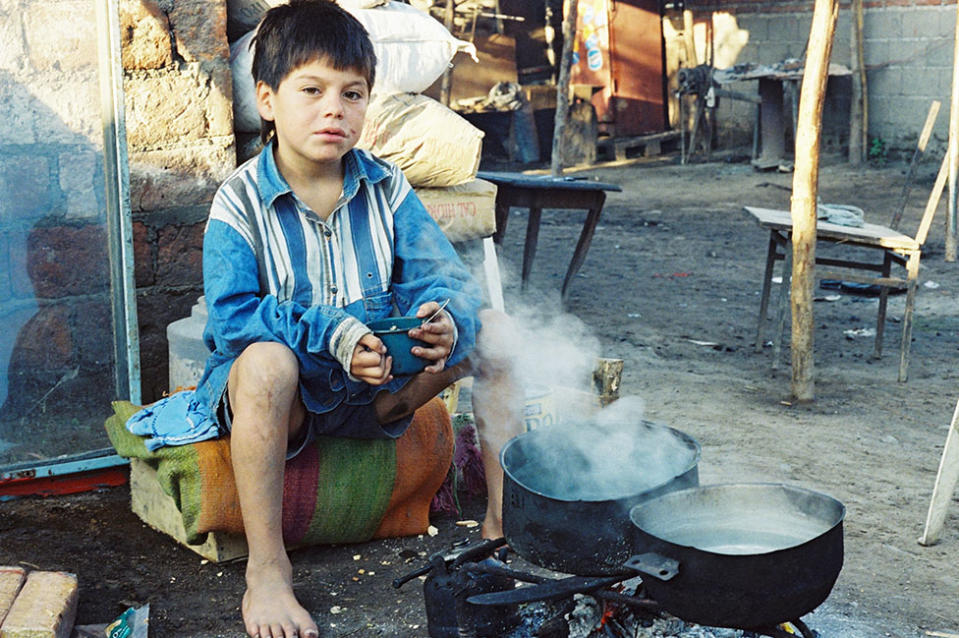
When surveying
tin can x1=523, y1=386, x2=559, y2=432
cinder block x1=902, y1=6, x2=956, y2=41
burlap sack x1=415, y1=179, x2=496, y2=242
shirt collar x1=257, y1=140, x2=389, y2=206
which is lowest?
tin can x1=523, y1=386, x2=559, y2=432

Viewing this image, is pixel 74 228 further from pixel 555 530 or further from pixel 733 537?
pixel 733 537

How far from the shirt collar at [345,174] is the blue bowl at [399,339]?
0.47 meters

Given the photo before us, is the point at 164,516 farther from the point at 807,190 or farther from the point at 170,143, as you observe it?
the point at 807,190

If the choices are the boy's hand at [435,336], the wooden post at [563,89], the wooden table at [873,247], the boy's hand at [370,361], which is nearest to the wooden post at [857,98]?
the wooden post at [563,89]

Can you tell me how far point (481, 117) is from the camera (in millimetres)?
13758

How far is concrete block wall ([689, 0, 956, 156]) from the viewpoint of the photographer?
36.6ft

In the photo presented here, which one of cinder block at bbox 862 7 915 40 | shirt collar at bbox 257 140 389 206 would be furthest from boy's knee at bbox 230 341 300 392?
cinder block at bbox 862 7 915 40

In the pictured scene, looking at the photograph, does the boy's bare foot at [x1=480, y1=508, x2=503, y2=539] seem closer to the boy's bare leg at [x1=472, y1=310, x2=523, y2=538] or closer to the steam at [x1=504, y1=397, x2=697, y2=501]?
the boy's bare leg at [x1=472, y1=310, x2=523, y2=538]

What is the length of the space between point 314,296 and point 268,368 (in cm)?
33

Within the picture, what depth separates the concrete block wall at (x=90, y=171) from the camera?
3510mm

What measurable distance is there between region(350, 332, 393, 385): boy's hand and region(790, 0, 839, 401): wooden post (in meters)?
2.43

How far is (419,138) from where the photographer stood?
167 inches

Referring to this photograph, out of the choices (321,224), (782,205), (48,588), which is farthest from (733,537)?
(782,205)

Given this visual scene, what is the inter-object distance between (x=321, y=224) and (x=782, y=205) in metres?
7.69
